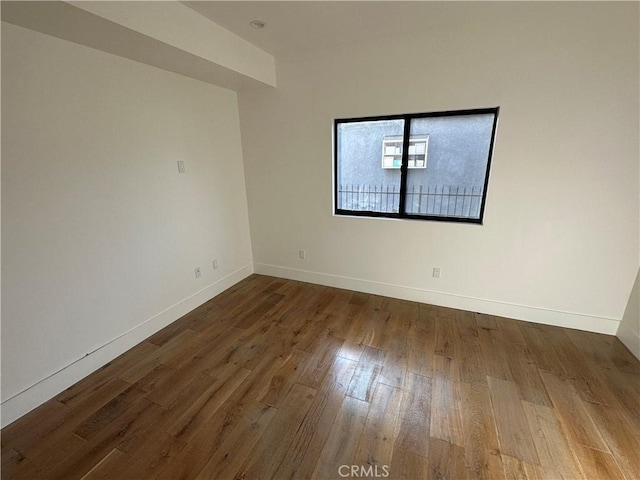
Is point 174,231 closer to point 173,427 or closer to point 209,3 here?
point 173,427

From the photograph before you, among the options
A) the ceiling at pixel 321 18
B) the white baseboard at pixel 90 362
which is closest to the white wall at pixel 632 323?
the ceiling at pixel 321 18

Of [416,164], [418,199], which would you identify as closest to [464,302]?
[418,199]

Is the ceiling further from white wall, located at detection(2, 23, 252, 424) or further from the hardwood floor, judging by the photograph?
the hardwood floor

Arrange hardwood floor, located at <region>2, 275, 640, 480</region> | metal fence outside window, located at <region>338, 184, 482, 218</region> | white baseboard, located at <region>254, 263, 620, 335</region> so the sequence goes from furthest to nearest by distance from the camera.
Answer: metal fence outside window, located at <region>338, 184, 482, 218</region> < white baseboard, located at <region>254, 263, 620, 335</region> < hardwood floor, located at <region>2, 275, 640, 480</region>

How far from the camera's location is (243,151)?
3.52 metres

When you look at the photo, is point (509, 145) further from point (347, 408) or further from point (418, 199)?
point (347, 408)

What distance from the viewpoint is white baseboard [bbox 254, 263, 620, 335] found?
2537 millimetres

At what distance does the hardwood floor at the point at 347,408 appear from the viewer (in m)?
1.48

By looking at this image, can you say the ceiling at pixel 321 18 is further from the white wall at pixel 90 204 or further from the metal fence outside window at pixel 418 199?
the metal fence outside window at pixel 418 199

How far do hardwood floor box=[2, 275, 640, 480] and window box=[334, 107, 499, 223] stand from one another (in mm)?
1210

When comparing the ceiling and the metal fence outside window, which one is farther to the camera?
the metal fence outside window

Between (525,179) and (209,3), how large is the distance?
9.43ft

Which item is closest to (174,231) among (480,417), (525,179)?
(480,417)

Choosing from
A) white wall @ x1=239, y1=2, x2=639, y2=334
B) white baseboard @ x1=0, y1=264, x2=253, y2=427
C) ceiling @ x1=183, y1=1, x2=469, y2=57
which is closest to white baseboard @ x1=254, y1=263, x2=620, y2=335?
white wall @ x1=239, y1=2, x2=639, y2=334
